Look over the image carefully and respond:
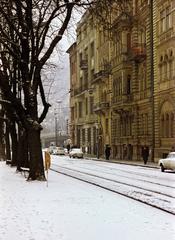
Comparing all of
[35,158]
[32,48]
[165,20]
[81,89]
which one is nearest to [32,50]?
[32,48]

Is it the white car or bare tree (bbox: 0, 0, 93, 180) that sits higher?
bare tree (bbox: 0, 0, 93, 180)

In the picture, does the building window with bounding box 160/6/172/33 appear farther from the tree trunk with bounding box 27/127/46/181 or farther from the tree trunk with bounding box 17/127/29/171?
the tree trunk with bounding box 27/127/46/181

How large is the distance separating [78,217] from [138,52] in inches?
1867

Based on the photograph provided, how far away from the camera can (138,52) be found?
197 ft

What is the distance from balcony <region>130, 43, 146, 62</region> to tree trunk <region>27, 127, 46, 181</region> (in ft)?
113

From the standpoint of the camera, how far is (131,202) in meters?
17.2

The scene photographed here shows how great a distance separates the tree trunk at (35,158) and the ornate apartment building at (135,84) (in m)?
5.37

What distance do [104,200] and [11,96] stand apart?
32.8 feet

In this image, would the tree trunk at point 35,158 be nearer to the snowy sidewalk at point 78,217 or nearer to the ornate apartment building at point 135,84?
the ornate apartment building at point 135,84

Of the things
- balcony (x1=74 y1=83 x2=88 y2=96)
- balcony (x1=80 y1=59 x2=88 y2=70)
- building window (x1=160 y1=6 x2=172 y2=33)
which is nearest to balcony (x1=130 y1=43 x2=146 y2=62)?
Result: building window (x1=160 y1=6 x2=172 y2=33)

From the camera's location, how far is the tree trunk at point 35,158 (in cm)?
2580

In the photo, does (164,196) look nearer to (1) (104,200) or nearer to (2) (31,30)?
(1) (104,200)

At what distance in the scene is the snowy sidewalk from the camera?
36.8 feet

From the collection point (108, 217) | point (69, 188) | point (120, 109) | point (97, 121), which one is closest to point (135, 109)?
point (120, 109)
